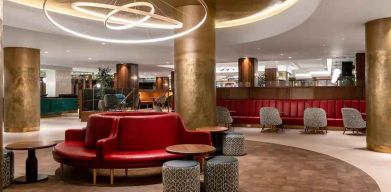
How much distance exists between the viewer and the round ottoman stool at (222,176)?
4281 mm

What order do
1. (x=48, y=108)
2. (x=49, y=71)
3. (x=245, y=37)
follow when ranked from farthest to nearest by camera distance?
(x=49, y=71) < (x=48, y=108) < (x=245, y=37)

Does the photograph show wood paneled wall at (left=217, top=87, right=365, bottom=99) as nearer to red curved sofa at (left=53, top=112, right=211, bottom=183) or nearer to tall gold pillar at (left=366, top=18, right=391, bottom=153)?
tall gold pillar at (left=366, top=18, right=391, bottom=153)

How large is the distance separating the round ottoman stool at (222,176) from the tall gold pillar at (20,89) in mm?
9651

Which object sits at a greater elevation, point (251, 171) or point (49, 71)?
point (49, 71)

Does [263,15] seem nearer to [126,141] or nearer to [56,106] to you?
[126,141]

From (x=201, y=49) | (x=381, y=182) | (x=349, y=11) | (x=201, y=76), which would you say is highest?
(x=349, y=11)

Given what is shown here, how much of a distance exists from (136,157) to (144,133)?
1.96ft

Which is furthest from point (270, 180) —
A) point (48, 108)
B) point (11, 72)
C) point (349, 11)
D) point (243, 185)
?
point (48, 108)

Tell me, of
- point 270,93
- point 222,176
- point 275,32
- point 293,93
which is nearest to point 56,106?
point 270,93

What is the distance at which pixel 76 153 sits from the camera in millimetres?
5086

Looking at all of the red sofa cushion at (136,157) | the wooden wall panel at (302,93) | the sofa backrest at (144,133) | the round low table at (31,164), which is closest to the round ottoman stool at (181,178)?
the red sofa cushion at (136,157)

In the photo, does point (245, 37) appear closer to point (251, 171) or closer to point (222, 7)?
point (222, 7)

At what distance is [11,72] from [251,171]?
380 inches

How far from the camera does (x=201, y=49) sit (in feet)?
24.7
